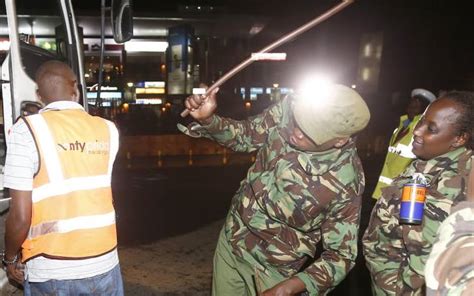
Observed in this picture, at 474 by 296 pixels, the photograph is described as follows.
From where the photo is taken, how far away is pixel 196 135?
2.46 m

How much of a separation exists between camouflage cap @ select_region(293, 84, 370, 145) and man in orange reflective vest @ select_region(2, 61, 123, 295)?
42.1 inches

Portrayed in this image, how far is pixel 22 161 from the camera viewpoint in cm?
201

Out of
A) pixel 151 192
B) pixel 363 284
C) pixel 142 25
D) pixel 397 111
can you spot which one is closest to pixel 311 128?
pixel 363 284

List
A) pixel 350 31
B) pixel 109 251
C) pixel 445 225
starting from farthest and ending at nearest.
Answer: pixel 350 31
pixel 109 251
pixel 445 225

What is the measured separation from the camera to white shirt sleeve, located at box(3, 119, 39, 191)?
79.2 inches

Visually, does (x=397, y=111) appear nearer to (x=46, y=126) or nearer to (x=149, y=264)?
(x=149, y=264)

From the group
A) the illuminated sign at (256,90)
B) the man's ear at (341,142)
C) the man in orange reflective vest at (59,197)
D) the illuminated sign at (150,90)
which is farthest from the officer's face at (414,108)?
the illuminated sign at (256,90)

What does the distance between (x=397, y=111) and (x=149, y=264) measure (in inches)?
936

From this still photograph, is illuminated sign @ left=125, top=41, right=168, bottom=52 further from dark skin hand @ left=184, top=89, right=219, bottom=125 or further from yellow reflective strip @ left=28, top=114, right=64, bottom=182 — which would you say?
yellow reflective strip @ left=28, top=114, right=64, bottom=182

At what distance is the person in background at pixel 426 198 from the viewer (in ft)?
6.77

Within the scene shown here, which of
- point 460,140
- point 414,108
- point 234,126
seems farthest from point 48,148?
point 414,108

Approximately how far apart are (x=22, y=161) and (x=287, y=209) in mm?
1292

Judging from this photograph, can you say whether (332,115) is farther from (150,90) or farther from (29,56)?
(150,90)

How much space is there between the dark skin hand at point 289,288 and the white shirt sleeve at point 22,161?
1.24 m
